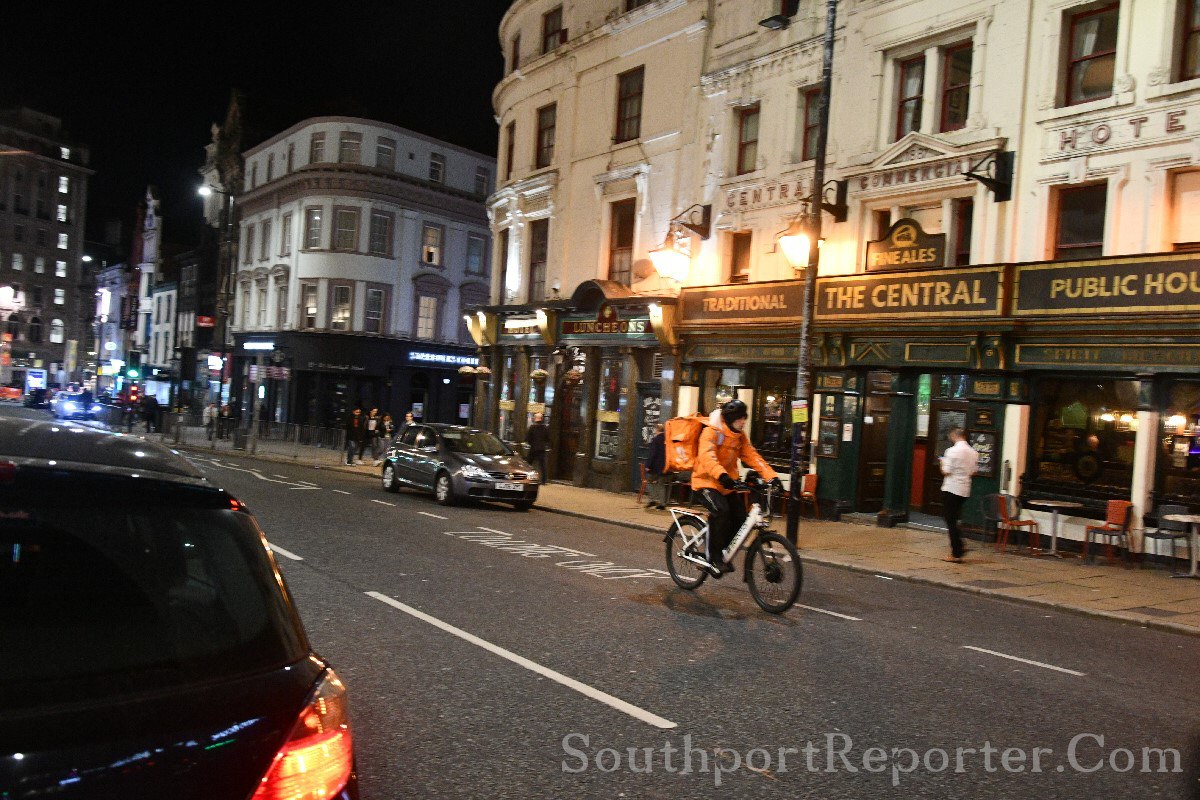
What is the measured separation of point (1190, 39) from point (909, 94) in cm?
490

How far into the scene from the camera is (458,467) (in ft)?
57.5

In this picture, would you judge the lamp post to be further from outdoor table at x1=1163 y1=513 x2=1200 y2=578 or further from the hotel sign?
outdoor table at x1=1163 y1=513 x2=1200 y2=578

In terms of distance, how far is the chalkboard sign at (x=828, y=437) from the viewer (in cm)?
1816

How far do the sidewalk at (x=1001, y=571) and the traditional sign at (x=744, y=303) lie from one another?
14.1 ft

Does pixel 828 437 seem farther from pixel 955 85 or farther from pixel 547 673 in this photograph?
pixel 547 673

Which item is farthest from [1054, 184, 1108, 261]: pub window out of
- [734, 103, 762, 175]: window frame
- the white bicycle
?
the white bicycle

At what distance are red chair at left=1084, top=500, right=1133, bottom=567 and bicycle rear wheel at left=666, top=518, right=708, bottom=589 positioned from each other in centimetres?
742

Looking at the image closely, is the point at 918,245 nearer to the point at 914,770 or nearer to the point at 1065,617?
the point at 1065,617

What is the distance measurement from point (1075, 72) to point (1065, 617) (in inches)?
384

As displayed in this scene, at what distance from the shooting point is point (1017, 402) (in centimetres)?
1531

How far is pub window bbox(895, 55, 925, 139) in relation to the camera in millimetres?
17641

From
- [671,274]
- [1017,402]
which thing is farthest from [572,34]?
[1017,402]

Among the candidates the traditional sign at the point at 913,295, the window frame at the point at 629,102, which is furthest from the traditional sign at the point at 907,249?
the window frame at the point at 629,102

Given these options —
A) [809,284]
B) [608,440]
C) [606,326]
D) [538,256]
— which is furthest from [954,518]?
[538,256]
